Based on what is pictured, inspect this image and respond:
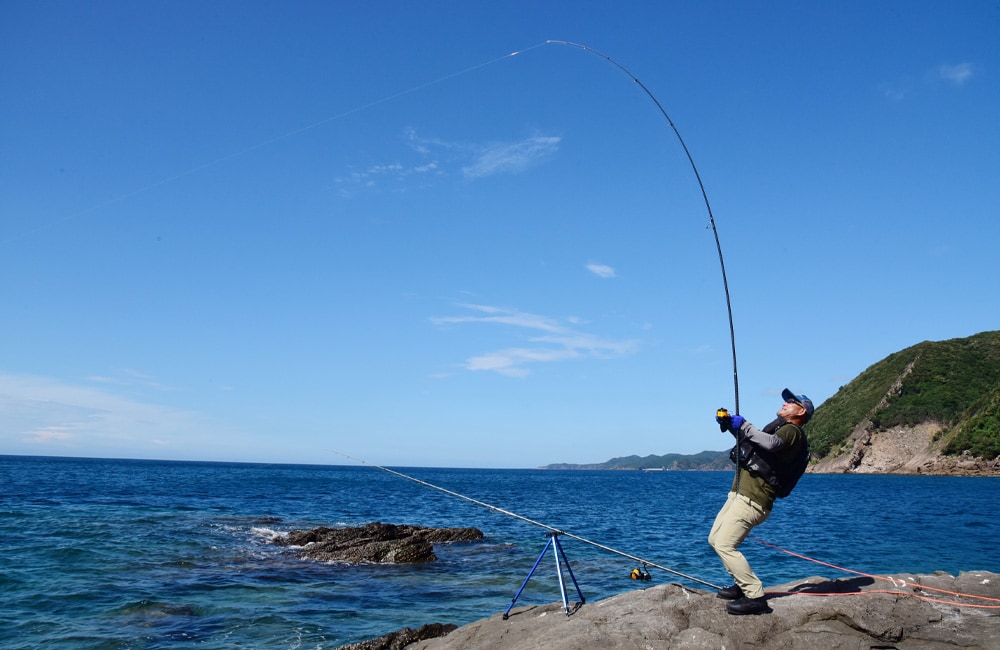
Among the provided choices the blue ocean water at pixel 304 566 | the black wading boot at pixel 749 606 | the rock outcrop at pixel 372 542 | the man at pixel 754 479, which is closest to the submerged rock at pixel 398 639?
the blue ocean water at pixel 304 566

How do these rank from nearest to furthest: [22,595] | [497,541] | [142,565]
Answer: [22,595]
[142,565]
[497,541]

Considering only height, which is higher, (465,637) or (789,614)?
(789,614)

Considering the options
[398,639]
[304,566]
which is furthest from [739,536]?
[304,566]

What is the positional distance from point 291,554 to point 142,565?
4478mm

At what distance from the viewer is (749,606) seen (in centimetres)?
689

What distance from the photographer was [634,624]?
698 centimetres

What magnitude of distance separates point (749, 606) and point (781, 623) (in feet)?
1.16

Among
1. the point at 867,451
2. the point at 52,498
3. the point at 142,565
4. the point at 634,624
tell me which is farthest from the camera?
the point at 867,451

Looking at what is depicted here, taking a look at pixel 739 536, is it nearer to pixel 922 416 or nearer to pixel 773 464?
pixel 773 464

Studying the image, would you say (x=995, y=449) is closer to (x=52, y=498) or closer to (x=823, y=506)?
(x=823, y=506)

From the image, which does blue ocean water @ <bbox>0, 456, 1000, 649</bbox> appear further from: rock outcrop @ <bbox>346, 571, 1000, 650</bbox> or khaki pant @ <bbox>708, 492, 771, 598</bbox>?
khaki pant @ <bbox>708, 492, 771, 598</bbox>

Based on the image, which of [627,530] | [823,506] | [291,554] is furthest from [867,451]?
[291,554]

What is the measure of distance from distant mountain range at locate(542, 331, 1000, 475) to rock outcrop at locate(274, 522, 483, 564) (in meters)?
88.2

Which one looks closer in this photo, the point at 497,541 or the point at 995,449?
the point at 497,541
